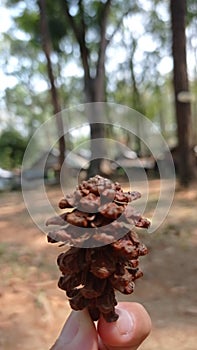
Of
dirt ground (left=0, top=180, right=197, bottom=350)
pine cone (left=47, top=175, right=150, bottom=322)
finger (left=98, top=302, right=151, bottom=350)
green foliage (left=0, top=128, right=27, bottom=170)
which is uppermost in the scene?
pine cone (left=47, top=175, right=150, bottom=322)

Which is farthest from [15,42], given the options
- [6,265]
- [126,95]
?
[6,265]

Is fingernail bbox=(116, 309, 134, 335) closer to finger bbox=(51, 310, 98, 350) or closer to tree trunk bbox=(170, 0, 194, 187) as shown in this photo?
finger bbox=(51, 310, 98, 350)

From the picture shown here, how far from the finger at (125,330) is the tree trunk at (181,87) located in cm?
432

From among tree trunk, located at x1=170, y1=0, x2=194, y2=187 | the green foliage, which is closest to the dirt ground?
tree trunk, located at x1=170, y1=0, x2=194, y2=187

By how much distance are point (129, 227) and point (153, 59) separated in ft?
42.6

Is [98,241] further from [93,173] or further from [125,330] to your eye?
[93,173]

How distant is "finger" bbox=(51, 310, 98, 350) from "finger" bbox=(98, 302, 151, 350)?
0.01m

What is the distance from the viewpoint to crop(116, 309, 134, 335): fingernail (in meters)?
0.48

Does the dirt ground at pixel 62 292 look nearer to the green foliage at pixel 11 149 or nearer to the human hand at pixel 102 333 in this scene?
A: the human hand at pixel 102 333

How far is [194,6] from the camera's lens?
8148mm

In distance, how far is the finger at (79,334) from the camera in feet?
1.56

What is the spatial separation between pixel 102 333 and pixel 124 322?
3 centimetres

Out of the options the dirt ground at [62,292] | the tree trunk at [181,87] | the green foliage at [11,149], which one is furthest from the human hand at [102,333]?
the green foliage at [11,149]

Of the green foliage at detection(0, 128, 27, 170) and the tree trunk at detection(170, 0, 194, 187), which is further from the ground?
the tree trunk at detection(170, 0, 194, 187)
